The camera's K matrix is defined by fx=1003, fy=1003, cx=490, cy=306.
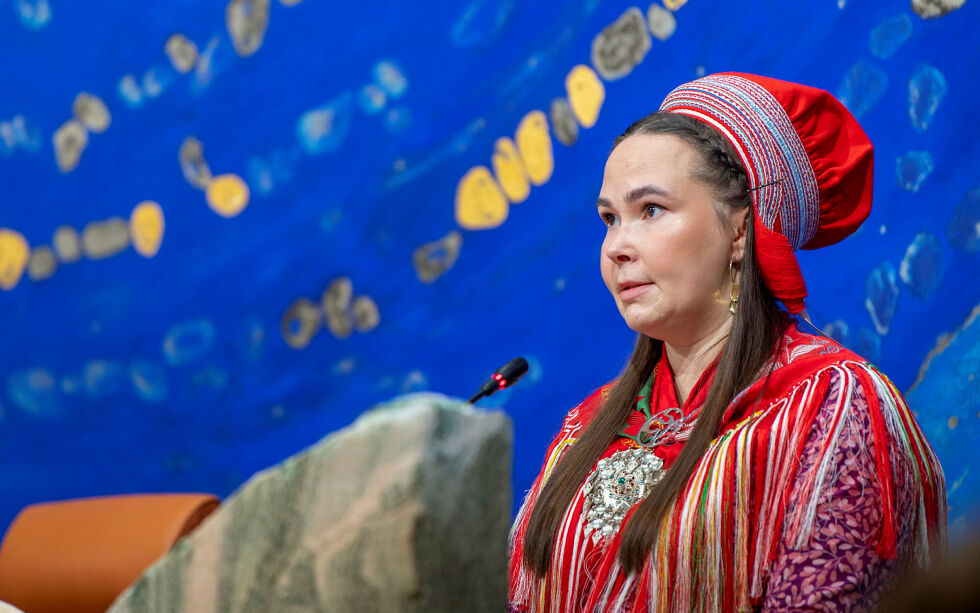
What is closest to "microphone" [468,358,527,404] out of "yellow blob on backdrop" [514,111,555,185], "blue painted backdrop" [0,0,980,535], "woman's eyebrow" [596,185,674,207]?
"woman's eyebrow" [596,185,674,207]

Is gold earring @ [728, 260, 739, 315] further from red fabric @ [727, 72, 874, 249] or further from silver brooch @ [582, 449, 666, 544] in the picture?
silver brooch @ [582, 449, 666, 544]

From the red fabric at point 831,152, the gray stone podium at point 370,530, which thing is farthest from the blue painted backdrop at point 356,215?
the gray stone podium at point 370,530

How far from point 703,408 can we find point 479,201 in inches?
48.1

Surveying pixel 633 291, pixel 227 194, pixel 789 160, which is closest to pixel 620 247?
pixel 633 291

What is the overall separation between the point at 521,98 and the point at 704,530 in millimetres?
1450

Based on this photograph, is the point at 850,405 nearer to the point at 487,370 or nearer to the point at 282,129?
the point at 487,370

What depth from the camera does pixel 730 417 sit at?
1537 millimetres

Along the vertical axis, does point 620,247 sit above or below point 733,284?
above

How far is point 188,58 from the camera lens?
117 inches

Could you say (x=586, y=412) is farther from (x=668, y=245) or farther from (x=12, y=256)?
(x=12, y=256)

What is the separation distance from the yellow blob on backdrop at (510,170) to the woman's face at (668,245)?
92cm

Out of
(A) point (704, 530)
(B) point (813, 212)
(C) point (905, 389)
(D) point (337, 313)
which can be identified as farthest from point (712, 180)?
(D) point (337, 313)

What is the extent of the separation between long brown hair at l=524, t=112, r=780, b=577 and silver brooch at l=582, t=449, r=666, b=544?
0.13 ft

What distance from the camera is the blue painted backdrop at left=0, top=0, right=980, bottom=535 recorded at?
200 centimetres
